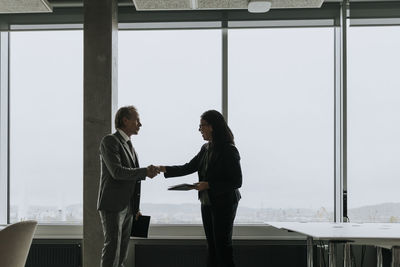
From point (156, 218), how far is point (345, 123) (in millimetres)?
2133

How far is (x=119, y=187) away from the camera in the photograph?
4.36 m

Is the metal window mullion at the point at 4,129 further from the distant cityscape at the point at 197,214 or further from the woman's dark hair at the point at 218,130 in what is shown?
the woman's dark hair at the point at 218,130

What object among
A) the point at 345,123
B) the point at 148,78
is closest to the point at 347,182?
the point at 345,123

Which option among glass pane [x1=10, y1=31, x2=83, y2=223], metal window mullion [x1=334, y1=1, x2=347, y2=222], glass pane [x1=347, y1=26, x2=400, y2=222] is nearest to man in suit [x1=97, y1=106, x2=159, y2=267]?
glass pane [x1=10, y1=31, x2=83, y2=223]

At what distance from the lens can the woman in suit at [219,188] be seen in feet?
14.7

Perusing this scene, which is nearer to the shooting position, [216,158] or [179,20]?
[216,158]

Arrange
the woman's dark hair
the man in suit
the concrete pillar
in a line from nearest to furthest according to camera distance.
→ the man in suit, the woman's dark hair, the concrete pillar

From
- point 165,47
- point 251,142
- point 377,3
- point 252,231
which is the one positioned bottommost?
point 252,231

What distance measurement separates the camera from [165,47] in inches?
238

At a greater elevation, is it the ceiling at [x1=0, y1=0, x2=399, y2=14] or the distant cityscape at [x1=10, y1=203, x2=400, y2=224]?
the ceiling at [x1=0, y1=0, x2=399, y2=14]

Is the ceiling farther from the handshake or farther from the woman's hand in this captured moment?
the woman's hand

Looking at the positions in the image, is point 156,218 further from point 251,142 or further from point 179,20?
point 179,20

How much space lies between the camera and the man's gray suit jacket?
4281mm

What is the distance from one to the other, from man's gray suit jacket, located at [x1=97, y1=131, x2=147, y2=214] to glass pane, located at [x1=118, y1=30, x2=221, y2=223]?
148cm
